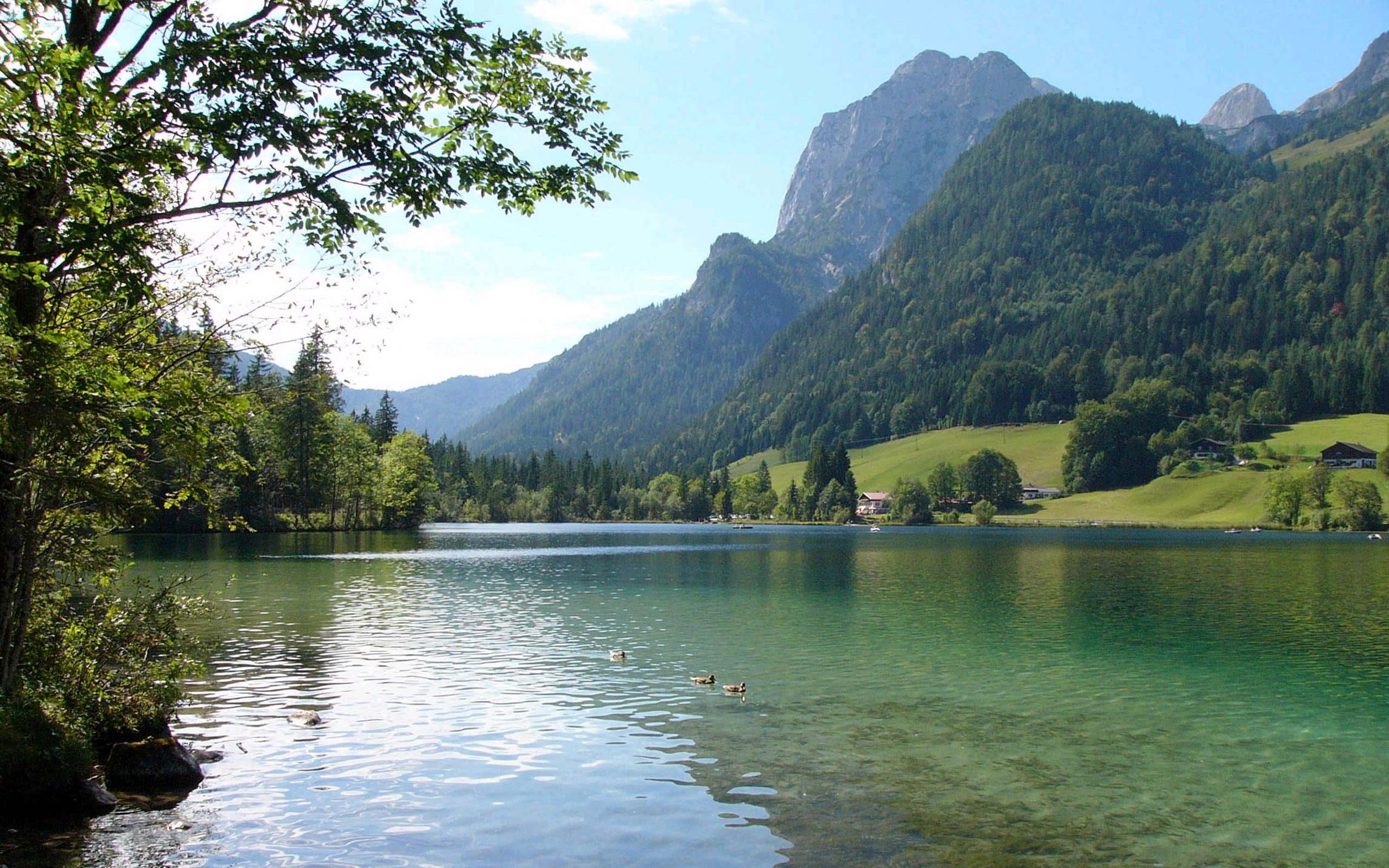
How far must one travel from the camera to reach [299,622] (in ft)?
130

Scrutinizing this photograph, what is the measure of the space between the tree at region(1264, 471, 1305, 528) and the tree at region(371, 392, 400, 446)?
169 metres

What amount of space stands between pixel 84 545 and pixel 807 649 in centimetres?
2477

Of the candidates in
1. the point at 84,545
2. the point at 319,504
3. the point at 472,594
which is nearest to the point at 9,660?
the point at 84,545

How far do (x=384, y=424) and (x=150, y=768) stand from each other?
16796cm

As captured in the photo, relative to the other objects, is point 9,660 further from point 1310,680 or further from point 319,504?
point 319,504

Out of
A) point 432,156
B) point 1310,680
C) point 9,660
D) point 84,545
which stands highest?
point 432,156

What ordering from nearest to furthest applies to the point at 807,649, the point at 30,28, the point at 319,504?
the point at 30,28, the point at 807,649, the point at 319,504

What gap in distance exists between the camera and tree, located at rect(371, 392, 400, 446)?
17038 centimetres

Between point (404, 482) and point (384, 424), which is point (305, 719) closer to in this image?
point (404, 482)

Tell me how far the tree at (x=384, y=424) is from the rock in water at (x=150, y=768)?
15213 cm

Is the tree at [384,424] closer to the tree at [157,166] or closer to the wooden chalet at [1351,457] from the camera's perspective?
the tree at [157,166]

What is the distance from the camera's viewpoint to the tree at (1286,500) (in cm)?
16900

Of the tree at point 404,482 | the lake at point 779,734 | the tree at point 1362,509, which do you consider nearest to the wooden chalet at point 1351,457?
the tree at point 1362,509

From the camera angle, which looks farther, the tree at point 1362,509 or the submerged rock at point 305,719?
the tree at point 1362,509
